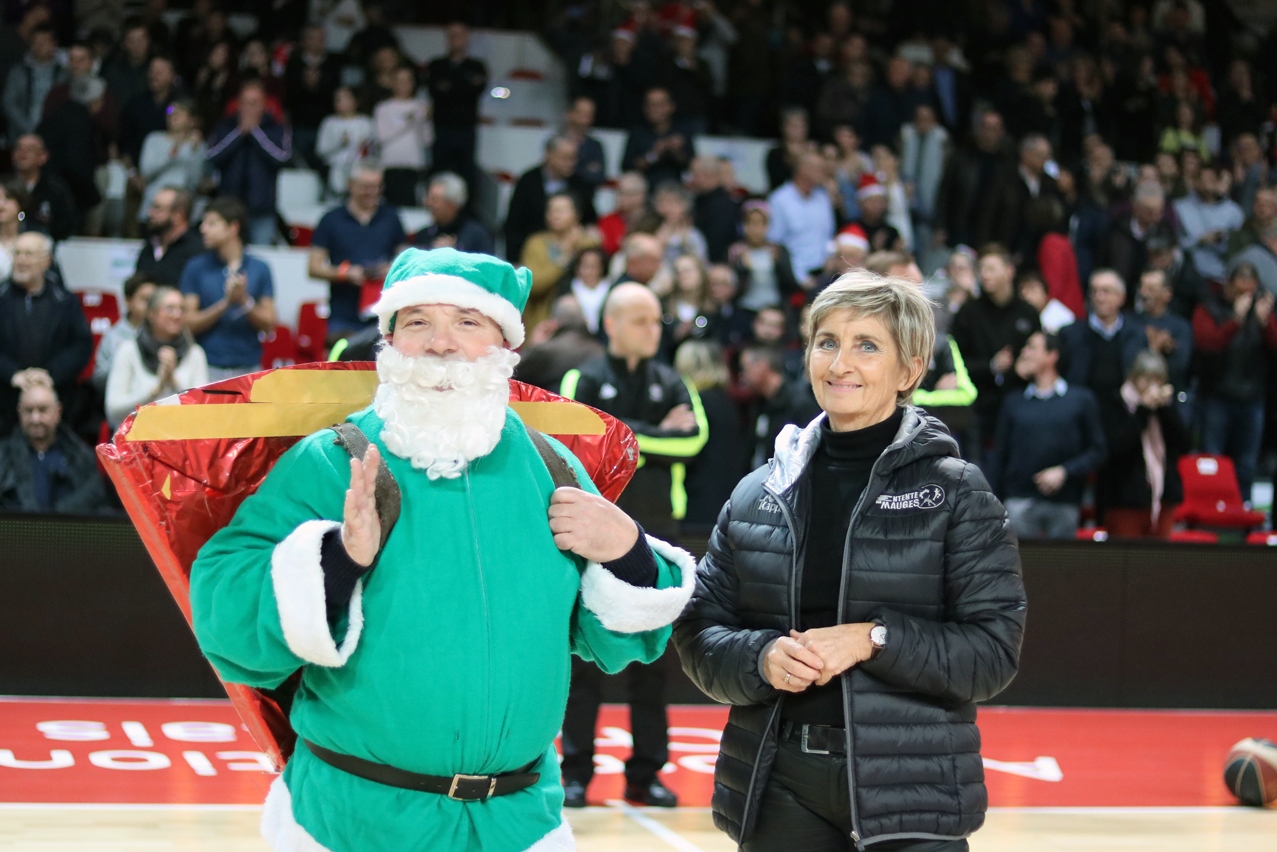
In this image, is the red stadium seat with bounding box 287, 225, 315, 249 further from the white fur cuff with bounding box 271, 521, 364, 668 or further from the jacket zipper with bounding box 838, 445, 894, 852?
the white fur cuff with bounding box 271, 521, 364, 668

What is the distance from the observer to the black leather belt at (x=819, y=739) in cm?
277

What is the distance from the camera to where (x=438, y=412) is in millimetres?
2541

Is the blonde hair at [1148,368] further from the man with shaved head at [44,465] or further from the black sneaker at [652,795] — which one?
the man with shaved head at [44,465]

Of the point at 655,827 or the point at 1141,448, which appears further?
the point at 1141,448

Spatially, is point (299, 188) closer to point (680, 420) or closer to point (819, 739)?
point (680, 420)

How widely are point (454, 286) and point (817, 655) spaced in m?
0.87

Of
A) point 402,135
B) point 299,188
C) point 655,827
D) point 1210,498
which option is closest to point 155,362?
point 655,827

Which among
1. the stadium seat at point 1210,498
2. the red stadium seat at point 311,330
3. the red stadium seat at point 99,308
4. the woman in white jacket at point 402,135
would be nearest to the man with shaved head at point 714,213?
the woman in white jacket at point 402,135

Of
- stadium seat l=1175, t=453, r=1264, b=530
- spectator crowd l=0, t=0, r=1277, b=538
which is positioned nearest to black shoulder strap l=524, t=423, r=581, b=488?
spectator crowd l=0, t=0, r=1277, b=538

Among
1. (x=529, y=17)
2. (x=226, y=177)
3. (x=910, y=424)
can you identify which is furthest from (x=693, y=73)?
A: (x=910, y=424)

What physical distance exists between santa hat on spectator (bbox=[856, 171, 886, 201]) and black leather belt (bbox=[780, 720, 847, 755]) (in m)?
7.74

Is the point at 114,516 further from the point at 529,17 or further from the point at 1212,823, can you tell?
the point at 529,17

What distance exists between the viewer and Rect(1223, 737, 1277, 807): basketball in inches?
227

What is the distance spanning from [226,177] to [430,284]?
24.9 ft
